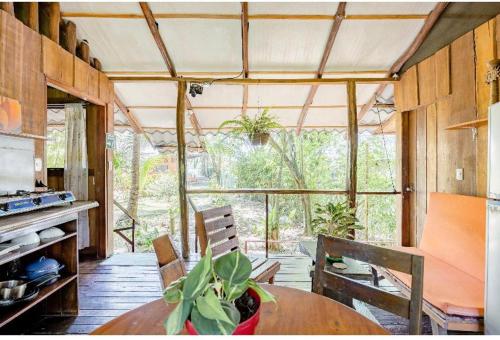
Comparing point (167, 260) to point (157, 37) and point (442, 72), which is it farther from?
point (442, 72)

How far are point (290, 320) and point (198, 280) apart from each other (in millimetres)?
514

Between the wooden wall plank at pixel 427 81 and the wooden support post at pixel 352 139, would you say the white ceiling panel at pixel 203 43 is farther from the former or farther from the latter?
the wooden wall plank at pixel 427 81

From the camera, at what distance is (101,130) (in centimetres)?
400

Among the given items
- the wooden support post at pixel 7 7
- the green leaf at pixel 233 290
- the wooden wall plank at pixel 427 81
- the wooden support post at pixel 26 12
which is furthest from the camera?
the wooden wall plank at pixel 427 81

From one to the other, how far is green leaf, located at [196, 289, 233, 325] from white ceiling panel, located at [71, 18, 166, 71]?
3434 mm

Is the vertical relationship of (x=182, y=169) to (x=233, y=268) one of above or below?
above

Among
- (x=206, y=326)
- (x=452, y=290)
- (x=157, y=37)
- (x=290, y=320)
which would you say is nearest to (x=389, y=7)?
(x=157, y=37)

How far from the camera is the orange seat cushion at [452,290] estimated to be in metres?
1.81

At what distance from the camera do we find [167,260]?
1056 mm

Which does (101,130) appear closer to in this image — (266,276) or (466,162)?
(266,276)

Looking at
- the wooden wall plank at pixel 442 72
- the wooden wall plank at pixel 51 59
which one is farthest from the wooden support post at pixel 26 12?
the wooden wall plank at pixel 442 72

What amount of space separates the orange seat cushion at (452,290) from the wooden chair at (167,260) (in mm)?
1707

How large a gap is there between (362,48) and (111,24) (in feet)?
9.67

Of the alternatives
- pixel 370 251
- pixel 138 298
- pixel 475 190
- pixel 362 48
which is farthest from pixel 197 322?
pixel 362 48
